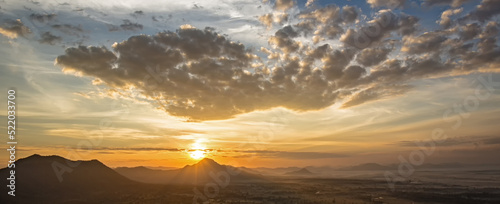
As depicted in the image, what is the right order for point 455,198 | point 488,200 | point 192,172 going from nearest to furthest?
point 488,200, point 455,198, point 192,172

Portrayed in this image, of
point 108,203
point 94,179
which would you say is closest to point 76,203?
point 108,203

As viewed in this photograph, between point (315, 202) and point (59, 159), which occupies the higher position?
point (59, 159)

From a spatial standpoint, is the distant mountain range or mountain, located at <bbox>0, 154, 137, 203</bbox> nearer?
the distant mountain range

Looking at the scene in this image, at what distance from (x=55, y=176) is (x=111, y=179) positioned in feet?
57.8

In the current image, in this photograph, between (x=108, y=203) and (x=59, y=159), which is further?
(x=59, y=159)

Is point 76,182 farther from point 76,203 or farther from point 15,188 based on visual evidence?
point 76,203

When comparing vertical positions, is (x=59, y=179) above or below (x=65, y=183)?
above

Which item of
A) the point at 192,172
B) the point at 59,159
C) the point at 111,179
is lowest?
the point at 192,172

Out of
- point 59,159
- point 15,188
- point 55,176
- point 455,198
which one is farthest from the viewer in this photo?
point 59,159

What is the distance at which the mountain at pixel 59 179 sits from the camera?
61.6 metres

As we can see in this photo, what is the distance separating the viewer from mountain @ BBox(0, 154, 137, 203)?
6156 cm

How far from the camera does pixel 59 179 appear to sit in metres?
71.7

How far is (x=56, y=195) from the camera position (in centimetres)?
6272

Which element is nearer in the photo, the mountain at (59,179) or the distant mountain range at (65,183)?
the distant mountain range at (65,183)
